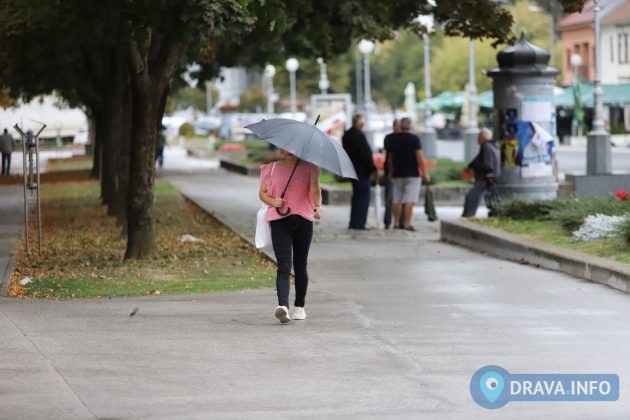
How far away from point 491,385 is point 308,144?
10.8 ft

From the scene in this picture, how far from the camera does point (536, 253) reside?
1689 centimetres

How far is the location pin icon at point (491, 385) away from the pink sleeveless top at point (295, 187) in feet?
9.95

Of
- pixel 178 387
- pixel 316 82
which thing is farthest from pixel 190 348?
pixel 316 82

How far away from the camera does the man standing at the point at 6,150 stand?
42.5m

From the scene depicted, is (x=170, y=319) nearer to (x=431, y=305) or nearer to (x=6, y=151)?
(x=431, y=305)

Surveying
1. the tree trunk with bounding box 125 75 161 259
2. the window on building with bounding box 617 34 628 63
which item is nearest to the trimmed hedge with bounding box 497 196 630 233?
the tree trunk with bounding box 125 75 161 259

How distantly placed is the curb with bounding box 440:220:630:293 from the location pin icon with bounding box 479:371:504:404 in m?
4.76

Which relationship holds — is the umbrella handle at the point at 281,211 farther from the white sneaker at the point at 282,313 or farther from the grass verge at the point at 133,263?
the grass verge at the point at 133,263

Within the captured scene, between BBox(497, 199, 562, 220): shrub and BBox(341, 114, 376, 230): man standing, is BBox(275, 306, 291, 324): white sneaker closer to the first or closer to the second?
BBox(497, 199, 562, 220): shrub

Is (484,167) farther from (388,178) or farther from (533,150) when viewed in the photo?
(388,178)

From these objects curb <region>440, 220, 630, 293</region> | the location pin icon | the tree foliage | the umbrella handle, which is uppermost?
the tree foliage

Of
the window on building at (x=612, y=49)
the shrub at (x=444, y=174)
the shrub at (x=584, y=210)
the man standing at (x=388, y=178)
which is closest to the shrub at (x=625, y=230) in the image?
the shrub at (x=584, y=210)

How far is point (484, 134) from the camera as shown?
22.9 meters

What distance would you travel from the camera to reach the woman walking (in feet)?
39.4
